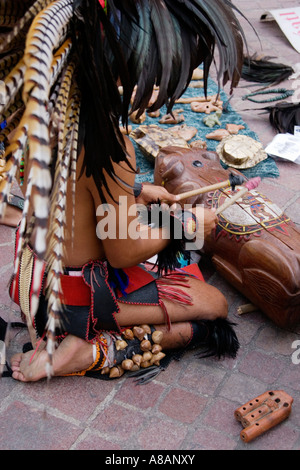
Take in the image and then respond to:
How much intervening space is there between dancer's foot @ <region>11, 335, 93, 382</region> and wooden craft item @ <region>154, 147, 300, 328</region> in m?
0.83

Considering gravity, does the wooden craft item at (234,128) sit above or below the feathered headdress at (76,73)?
below

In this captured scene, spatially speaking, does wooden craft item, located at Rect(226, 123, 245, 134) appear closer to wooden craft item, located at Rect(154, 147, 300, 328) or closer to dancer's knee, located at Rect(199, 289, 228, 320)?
wooden craft item, located at Rect(154, 147, 300, 328)

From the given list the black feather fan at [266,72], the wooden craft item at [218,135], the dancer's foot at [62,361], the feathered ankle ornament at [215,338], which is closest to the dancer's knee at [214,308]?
the feathered ankle ornament at [215,338]

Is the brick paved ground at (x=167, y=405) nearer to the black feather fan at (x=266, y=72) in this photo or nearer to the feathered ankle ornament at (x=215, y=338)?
the feathered ankle ornament at (x=215, y=338)

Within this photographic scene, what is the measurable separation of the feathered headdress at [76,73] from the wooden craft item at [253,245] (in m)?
0.80

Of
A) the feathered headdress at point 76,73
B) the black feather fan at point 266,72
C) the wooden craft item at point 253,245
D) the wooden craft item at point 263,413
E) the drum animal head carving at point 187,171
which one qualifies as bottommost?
the wooden craft item at point 263,413

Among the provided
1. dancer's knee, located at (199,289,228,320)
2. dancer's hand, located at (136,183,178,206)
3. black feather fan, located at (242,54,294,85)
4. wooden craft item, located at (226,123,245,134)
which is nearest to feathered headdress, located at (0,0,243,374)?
dancer's hand, located at (136,183,178,206)

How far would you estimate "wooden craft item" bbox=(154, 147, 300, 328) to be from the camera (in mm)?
2316

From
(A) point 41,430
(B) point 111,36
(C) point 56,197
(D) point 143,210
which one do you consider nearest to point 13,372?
(A) point 41,430

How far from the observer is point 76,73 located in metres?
1.42

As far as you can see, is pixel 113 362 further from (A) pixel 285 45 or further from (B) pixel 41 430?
(A) pixel 285 45

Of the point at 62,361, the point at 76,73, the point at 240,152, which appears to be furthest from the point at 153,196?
the point at 240,152

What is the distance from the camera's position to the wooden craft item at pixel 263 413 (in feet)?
6.33
